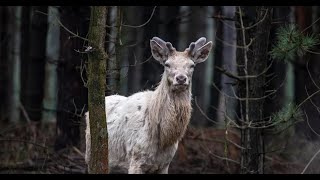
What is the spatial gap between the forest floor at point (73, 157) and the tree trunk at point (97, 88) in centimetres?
372

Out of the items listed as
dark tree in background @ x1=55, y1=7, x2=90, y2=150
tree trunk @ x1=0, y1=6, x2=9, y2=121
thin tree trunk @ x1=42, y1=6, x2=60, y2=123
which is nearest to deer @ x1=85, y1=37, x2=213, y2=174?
thin tree trunk @ x1=42, y1=6, x2=60, y2=123

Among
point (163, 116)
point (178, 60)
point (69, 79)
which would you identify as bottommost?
point (163, 116)

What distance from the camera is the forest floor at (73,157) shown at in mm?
12979

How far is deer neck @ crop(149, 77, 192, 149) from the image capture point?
9.65m

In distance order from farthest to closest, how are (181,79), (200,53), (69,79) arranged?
(69,79) < (200,53) < (181,79)

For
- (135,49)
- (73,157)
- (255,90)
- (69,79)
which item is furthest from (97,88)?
(135,49)

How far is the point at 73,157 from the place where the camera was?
44.3 feet

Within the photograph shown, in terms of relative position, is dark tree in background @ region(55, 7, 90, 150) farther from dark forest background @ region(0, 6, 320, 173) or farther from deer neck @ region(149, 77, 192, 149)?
deer neck @ region(149, 77, 192, 149)

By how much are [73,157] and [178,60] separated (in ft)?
16.1

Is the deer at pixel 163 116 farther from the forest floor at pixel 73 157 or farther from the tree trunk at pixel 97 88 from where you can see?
the forest floor at pixel 73 157

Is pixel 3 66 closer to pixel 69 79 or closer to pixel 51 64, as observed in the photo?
pixel 51 64

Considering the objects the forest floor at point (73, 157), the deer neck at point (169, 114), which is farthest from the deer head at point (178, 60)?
the forest floor at point (73, 157)

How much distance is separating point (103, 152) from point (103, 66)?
1.16m

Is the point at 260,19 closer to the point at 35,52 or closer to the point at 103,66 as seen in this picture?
the point at 103,66
